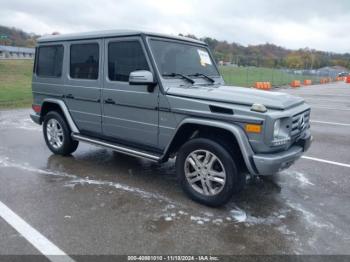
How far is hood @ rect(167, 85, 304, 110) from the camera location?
3.94m

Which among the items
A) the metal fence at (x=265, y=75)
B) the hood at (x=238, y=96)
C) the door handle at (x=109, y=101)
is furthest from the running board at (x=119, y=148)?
the metal fence at (x=265, y=75)

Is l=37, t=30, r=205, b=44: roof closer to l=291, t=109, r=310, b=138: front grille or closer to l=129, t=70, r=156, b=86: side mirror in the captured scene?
l=129, t=70, r=156, b=86: side mirror

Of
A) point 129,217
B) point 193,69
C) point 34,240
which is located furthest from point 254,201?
point 34,240

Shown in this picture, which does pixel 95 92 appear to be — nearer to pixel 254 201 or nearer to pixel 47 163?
pixel 47 163

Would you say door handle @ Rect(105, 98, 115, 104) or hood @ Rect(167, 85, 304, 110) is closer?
hood @ Rect(167, 85, 304, 110)

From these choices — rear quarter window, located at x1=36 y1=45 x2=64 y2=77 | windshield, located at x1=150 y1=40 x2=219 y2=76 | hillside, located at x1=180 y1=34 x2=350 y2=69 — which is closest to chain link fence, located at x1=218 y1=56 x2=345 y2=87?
hillside, located at x1=180 y1=34 x2=350 y2=69

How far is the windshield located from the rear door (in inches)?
40.7

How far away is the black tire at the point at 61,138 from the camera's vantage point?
6.02 m

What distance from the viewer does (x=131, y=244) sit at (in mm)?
3338

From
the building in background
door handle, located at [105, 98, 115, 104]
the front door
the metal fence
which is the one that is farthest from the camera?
the building in background

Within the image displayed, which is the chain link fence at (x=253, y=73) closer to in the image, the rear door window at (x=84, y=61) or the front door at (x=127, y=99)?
Answer: the rear door window at (x=84, y=61)

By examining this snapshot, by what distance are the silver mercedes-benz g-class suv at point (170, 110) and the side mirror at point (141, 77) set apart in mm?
13

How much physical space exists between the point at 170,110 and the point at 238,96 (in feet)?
2.91

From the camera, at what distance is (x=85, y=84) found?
217 inches
